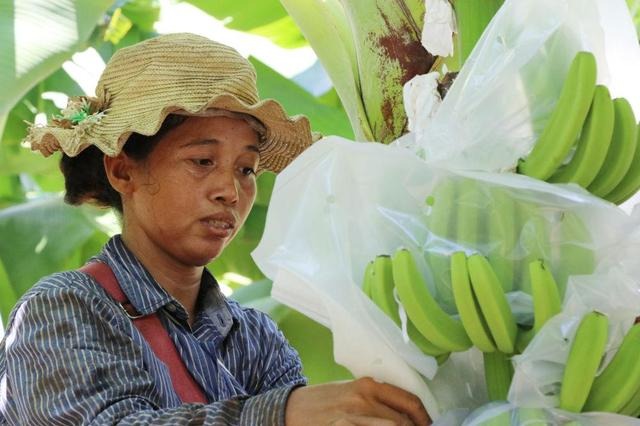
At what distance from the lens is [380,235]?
1.07 m

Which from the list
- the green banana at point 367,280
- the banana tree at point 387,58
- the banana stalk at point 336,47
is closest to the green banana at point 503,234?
the green banana at point 367,280

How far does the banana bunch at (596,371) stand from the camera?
96cm

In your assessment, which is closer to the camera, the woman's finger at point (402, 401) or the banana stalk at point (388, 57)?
the woman's finger at point (402, 401)

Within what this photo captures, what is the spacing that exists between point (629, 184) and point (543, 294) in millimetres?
228

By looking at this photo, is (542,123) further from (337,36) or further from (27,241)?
(27,241)

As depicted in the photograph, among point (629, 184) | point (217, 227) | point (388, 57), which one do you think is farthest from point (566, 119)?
point (217, 227)

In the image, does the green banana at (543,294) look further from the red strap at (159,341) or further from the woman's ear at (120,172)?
the woman's ear at (120,172)

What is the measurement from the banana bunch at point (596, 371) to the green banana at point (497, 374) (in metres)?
0.07

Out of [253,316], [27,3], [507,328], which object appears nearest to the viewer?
[507,328]

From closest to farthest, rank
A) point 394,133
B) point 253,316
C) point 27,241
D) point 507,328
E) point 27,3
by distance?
point 507,328 → point 394,133 → point 253,316 → point 27,3 → point 27,241

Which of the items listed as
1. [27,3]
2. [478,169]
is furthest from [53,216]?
[478,169]

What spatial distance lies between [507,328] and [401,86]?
458 mm

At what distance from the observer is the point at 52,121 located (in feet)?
5.15

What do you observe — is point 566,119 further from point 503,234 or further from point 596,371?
point 596,371
